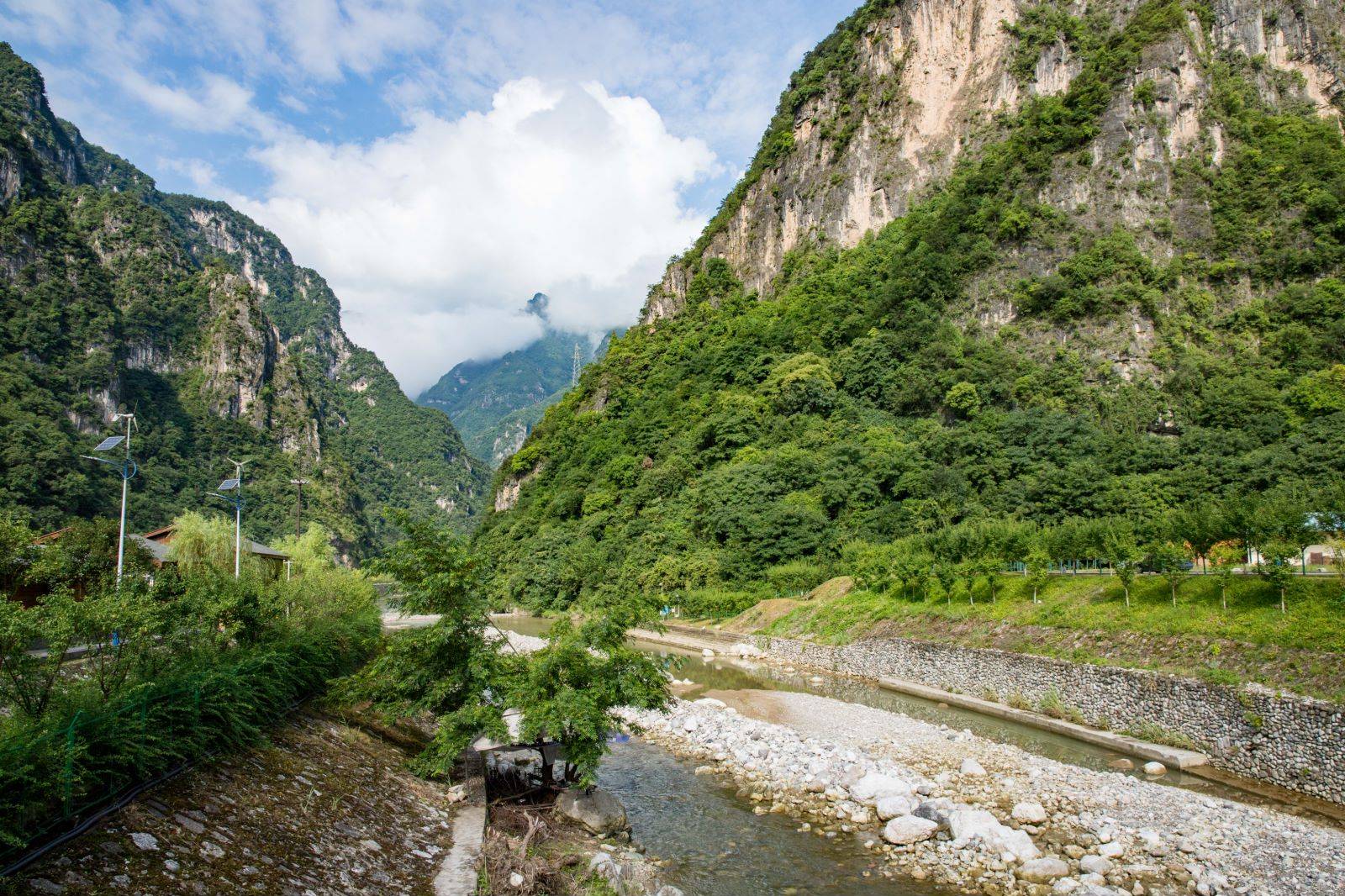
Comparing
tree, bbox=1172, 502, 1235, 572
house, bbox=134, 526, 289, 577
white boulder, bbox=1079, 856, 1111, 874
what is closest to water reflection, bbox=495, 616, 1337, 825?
white boulder, bbox=1079, 856, 1111, 874

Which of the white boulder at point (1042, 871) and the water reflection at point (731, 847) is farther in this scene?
the water reflection at point (731, 847)

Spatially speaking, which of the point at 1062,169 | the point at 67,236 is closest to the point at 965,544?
the point at 1062,169

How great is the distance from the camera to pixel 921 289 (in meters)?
78.0

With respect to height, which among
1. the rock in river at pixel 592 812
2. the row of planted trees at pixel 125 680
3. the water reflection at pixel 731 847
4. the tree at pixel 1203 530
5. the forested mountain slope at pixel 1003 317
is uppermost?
the forested mountain slope at pixel 1003 317

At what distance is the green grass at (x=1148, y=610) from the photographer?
18094 millimetres

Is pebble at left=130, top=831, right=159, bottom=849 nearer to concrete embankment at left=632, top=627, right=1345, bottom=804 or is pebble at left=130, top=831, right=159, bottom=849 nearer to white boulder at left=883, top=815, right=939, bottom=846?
white boulder at left=883, top=815, right=939, bottom=846

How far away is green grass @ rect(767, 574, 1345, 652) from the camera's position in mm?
18094

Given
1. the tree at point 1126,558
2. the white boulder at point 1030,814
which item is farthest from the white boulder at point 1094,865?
the tree at point 1126,558

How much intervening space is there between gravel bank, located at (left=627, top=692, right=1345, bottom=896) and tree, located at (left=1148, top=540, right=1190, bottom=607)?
846 centimetres

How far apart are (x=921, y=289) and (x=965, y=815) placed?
7214 cm

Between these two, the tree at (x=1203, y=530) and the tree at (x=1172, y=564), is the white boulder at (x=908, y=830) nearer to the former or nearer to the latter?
the tree at (x=1172, y=564)

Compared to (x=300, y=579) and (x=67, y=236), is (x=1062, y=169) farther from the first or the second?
(x=67, y=236)

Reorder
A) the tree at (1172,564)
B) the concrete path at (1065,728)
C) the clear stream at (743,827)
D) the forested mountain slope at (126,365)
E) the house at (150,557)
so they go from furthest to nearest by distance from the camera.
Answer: the forested mountain slope at (126,365) < the tree at (1172,564) < the house at (150,557) < the concrete path at (1065,728) < the clear stream at (743,827)

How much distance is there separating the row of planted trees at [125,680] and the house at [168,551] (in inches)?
684
